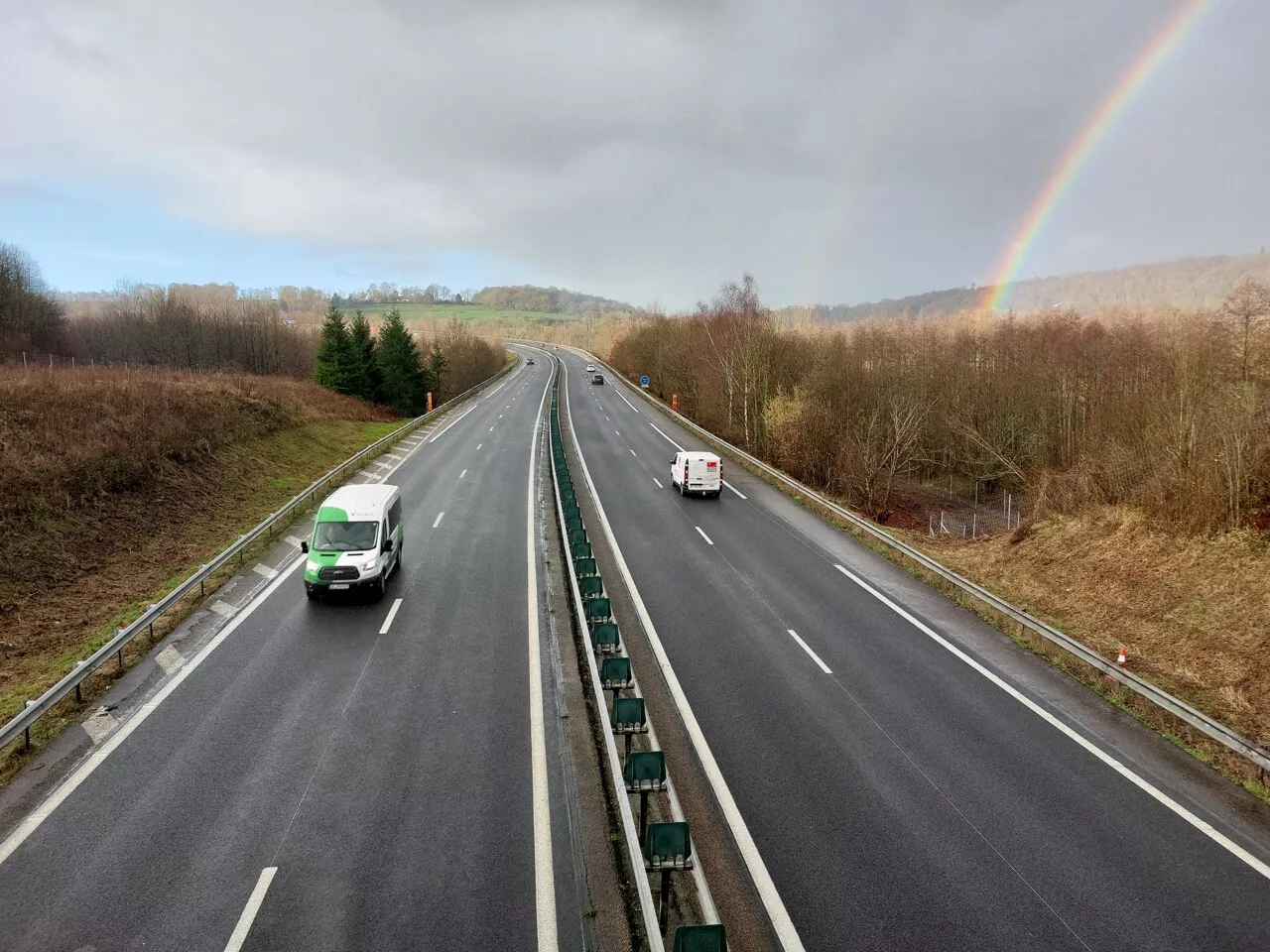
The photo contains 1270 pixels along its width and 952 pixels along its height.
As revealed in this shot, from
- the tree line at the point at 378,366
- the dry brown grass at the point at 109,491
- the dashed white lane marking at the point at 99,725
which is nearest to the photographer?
the dashed white lane marking at the point at 99,725

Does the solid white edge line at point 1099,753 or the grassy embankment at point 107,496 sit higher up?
the grassy embankment at point 107,496

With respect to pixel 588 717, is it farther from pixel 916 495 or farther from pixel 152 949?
pixel 916 495

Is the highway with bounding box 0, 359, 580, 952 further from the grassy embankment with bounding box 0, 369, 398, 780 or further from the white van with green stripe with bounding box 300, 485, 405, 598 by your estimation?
the grassy embankment with bounding box 0, 369, 398, 780

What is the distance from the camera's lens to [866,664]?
13.1 metres

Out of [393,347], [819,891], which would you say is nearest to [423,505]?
[819,891]

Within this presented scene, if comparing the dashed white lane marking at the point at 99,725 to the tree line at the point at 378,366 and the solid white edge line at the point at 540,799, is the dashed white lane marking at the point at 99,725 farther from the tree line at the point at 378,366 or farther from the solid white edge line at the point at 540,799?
the tree line at the point at 378,366

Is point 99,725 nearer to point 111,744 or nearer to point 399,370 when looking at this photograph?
point 111,744

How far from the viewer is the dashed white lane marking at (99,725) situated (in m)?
10.2

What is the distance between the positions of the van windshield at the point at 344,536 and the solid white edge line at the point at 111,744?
76.9 inches

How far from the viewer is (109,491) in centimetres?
2036

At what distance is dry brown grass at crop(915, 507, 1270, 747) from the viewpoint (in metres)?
12.4

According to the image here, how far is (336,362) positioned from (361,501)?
134ft

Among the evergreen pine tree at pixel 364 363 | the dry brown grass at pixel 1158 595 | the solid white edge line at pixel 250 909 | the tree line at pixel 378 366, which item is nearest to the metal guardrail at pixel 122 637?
the solid white edge line at pixel 250 909

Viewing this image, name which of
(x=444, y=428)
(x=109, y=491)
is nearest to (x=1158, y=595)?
(x=109, y=491)
